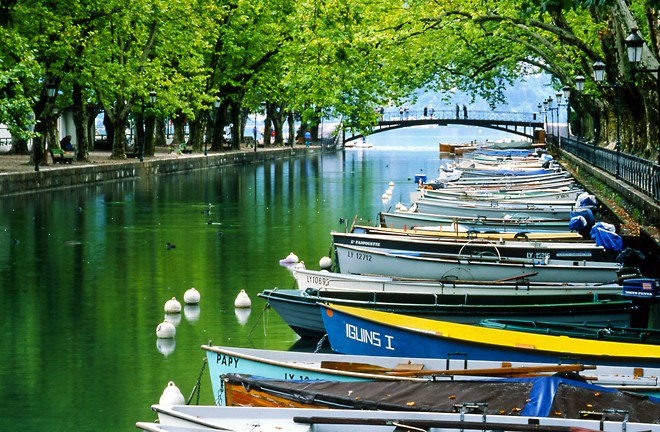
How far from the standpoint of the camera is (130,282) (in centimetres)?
2395

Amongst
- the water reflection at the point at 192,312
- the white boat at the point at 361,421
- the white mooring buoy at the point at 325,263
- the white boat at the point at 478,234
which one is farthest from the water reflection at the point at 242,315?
the white boat at the point at 361,421

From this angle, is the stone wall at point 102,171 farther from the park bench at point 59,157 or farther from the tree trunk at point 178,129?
the tree trunk at point 178,129

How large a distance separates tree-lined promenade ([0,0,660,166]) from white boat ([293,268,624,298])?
167 inches

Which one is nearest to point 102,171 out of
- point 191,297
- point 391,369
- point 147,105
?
point 147,105

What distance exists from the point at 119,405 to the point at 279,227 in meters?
20.7

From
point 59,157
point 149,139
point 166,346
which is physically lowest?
point 166,346

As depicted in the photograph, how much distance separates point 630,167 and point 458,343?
20797 mm

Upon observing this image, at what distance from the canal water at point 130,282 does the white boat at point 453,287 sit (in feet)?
3.71

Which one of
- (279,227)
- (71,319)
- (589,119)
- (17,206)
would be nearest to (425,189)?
(279,227)

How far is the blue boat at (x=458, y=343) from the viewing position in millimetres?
12727

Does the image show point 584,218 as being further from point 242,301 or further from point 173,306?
point 173,306

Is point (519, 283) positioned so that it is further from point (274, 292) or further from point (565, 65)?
point (565, 65)

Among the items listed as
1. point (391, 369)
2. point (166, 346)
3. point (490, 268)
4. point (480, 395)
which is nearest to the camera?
point (480, 395)

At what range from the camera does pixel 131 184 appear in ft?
167
